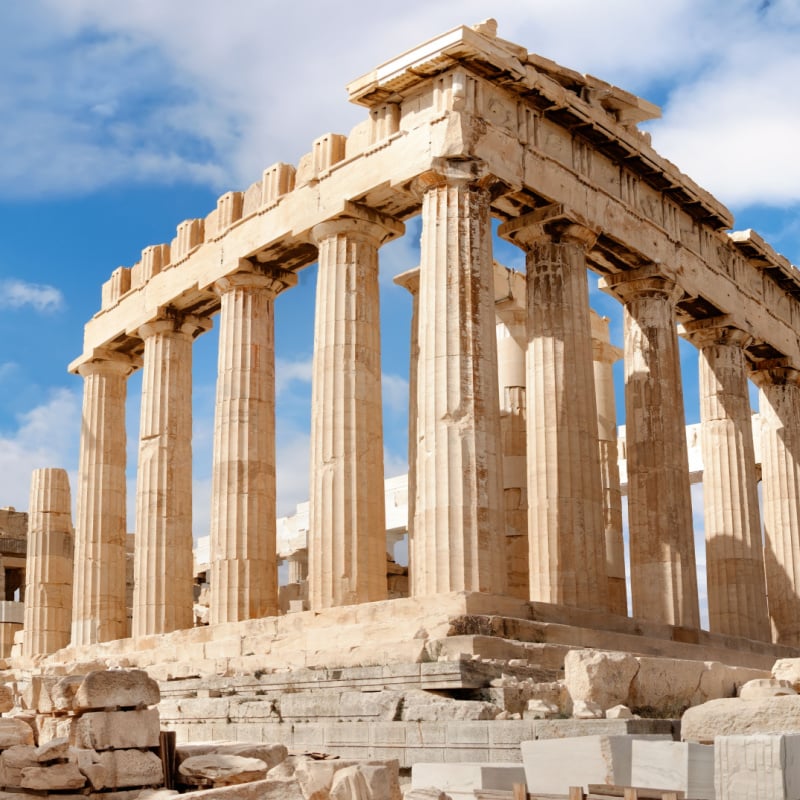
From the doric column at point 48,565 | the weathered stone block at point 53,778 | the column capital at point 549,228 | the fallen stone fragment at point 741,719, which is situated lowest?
the weathered stone block at point 53,778

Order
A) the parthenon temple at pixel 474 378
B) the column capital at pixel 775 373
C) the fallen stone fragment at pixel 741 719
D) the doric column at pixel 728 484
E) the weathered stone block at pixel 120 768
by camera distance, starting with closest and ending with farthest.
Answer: the fallen stone fragment at pixel 741 719, the weathered stone block at pixel 120 768, the parthenon temple at pixel 474 378, the doric column at pixel 728 484, the column capital at pixel 775 373

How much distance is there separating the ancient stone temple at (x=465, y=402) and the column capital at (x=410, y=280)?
9cm

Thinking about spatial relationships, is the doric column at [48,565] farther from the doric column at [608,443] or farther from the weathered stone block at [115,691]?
the weathered stone block at [115,691]

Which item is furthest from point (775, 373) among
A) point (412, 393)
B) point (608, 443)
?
point (412, 393)

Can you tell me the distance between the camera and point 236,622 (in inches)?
1031

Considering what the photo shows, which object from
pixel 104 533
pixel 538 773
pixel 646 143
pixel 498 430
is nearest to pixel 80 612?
pixel 104 533

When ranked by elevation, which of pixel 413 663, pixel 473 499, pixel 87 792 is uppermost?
pixel 473 499

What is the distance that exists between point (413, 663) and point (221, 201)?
51.2 feet

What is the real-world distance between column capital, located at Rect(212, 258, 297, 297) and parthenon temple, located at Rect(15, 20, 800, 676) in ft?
0.33

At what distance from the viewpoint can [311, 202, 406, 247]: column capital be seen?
87.9 ft

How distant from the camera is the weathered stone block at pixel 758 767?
10547 mm

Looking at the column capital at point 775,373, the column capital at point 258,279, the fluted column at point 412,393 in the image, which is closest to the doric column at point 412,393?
the fluted column at point 412,393

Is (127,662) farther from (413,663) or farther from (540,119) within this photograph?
(540,119)

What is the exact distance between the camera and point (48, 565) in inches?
1527
